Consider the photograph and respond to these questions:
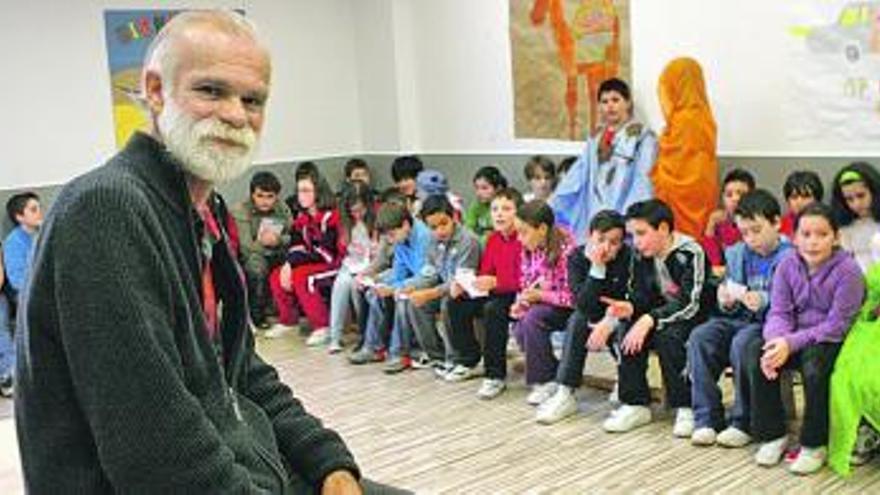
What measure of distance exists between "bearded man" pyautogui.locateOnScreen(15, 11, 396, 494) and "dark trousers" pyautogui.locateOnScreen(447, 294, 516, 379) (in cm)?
284

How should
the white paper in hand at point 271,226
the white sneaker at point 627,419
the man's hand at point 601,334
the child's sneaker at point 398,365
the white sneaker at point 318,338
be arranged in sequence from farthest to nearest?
the white paper in hand at point 271,226 → the white sneaker at point 318,338 → the child's sneaker at point 398,365 → the man's hand at point 601,334 → the white sneaker at point 627,419

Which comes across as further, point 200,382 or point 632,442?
point 632,442

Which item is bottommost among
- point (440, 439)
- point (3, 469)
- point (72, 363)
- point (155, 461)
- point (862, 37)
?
point (440, 439)

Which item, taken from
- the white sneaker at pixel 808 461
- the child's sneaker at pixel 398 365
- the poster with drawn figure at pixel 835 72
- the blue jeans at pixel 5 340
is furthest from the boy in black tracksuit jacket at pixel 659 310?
the blue jeans at pixel 5 340

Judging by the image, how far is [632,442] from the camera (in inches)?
137

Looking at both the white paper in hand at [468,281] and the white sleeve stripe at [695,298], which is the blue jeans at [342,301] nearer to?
the white paper in hand at [468,281]

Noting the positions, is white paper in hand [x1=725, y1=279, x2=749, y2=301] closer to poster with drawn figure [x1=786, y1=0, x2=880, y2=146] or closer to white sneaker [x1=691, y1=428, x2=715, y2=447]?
white sneaker [x1=691, y1=428, x2=715, y2=447]

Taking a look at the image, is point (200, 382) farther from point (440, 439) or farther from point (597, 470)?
point (440, 439)

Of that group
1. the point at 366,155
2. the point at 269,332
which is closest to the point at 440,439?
the point at 269,332

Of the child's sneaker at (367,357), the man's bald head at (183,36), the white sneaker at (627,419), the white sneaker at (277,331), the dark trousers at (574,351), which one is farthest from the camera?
the white sneaker at (277,331)

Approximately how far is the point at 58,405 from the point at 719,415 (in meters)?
2.76

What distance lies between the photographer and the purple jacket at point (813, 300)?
3.14m

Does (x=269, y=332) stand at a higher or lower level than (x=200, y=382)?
lower

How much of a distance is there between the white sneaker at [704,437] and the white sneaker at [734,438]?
1.0 inches
